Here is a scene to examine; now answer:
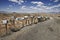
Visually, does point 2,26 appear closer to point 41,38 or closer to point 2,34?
point 2,34

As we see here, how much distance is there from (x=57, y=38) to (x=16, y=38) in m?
1.55

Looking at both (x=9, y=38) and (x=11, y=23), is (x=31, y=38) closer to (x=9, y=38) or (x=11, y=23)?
(x=9, y=38)

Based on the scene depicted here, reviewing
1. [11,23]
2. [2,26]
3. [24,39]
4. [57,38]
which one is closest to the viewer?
[24,39]

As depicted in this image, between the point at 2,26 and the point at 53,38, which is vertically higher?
the point at 2,26

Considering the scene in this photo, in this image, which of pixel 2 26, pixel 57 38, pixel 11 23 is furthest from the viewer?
pixel 11 23

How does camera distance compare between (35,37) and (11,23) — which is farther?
(11,23)

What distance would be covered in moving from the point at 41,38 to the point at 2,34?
1560 mm

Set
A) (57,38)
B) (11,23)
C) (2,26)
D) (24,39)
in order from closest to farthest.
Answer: (24,39) < (57,38) < (2,26) < (11,23)

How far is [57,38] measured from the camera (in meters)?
4.10

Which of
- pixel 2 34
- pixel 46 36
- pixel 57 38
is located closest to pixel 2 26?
pixel 2 34

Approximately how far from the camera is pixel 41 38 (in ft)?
13.1

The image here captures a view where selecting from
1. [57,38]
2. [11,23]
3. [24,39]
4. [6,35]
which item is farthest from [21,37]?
[11,23]

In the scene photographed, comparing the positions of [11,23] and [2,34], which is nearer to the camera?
[2,34]

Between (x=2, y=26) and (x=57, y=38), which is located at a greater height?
(x=2, y=26)
